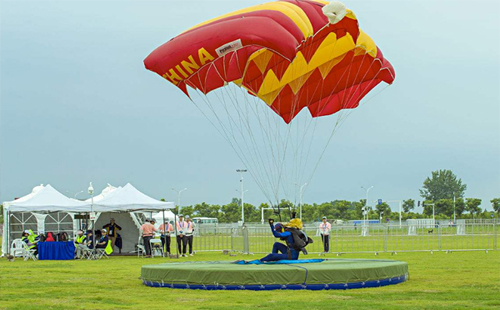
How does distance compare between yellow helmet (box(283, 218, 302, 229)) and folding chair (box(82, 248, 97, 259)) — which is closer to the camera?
yellow helmet (box(283, 218, 302, 229))

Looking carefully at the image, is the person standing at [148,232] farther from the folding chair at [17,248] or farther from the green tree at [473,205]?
the green tree at [473,205]

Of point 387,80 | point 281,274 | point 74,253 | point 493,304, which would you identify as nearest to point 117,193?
point 74,253

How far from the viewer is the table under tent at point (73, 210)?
21266 mm

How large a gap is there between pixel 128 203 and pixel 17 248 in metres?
3.94

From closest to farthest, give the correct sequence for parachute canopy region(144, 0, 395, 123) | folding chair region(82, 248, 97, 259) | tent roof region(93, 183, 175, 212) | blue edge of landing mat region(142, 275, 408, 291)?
blue edge of landing mat region(142, 275, 408, 291) → parachute canopy region(144, 0, 395, 123) → folding chair region(82, 248, 97, 259) → tent roof region(93, 183, 175, 212)

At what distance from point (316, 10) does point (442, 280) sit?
548 cm

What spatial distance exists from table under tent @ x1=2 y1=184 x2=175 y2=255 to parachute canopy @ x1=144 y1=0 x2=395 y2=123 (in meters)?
8.64

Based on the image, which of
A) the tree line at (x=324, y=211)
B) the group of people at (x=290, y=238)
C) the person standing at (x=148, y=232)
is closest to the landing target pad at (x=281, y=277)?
the group of people at (x=290, y=238)

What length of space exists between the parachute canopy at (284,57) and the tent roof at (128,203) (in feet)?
26.1

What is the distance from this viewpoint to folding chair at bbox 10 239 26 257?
21.2m

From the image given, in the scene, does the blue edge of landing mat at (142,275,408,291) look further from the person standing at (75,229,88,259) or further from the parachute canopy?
the person standing at (75,229,88,259)

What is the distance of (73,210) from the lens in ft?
69.9

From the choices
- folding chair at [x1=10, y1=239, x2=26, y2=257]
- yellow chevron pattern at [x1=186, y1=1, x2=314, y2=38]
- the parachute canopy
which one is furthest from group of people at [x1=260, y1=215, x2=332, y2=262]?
folding chair at [x1=10, y1=239, x2=26, y2=257]

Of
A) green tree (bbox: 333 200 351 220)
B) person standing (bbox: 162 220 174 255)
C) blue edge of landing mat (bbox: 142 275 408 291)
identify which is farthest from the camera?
green tree (bbox: 333 200 351 220)
